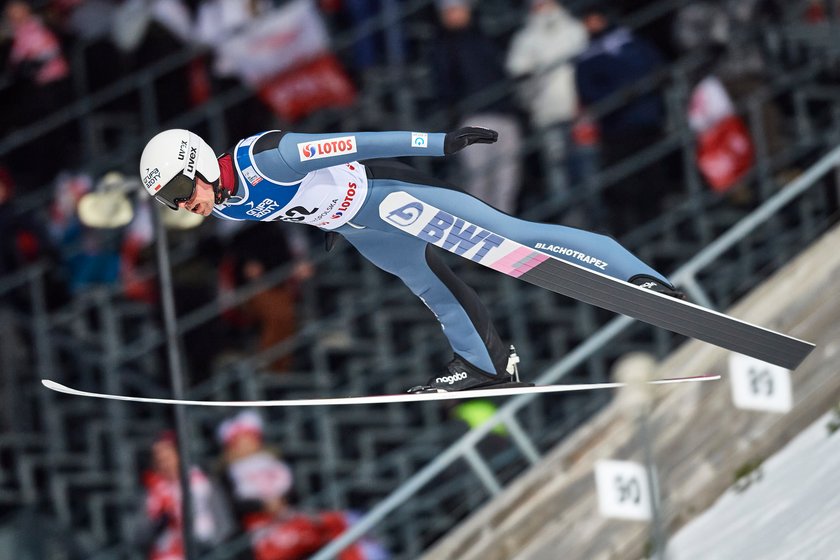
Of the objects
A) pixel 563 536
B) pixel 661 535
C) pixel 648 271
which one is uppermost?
pixel 648 271

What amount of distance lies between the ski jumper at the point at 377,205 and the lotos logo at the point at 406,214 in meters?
0.04

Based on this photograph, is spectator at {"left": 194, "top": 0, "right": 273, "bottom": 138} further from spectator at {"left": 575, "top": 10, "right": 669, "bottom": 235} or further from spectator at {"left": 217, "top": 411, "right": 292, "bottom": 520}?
spectator at {"left": 217, "top": 411, "right": 292, "bottom": 520}

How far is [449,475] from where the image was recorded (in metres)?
9.62

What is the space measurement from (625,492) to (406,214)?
6.11ft

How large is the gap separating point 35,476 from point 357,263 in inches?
85.3

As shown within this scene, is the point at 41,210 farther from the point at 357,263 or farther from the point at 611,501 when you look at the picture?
the point at 611,501

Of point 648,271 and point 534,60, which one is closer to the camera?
point 648,271

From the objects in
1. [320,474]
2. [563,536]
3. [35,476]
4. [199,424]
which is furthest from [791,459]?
[35,476]

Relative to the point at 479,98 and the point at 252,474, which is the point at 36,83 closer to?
the point at 479,98

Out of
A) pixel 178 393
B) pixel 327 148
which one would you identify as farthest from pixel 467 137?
pixel 178 393

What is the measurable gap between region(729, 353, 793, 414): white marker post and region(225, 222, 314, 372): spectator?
278 cm

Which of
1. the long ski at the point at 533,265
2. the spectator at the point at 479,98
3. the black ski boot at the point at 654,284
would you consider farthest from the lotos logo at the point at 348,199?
the spectator at the point at 479,98

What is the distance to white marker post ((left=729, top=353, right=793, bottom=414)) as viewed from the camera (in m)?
8.47

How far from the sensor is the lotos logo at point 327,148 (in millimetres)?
6590
